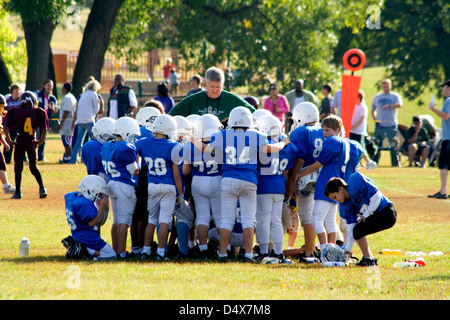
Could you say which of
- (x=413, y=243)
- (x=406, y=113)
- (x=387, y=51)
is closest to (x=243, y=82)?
(x=387, y=51)

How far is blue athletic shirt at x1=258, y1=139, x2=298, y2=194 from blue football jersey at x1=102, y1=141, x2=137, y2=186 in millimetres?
1617

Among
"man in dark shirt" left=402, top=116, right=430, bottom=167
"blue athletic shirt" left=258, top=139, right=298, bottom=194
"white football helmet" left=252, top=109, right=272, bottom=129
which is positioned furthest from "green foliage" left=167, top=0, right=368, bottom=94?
"blue athletic shirt" left=258, top=139, right=298, bottom=194

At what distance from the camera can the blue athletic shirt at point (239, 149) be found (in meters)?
9.27

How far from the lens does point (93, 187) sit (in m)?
9.53

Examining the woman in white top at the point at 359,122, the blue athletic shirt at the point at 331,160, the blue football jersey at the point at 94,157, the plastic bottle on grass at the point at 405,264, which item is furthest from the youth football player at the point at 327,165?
the woman in white top at the point at 359,122

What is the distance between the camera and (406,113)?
49500mm

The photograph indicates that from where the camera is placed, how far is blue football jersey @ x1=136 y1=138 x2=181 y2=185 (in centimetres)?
941

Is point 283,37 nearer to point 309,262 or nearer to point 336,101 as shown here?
point 336,101

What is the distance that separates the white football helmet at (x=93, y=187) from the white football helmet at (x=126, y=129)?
0.63 meters

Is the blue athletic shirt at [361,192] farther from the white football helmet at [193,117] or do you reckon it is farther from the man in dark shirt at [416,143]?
the man in dark shirt at [416,143]

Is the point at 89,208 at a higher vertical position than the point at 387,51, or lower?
lower

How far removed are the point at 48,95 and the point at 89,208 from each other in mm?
11691

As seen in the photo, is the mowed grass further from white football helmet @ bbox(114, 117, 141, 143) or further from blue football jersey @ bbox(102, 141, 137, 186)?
white football helmet @ bbox(114, 117, 141, 143)

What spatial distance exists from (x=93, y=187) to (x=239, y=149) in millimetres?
1873
